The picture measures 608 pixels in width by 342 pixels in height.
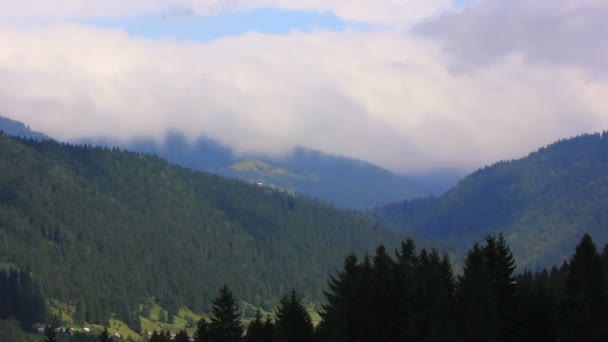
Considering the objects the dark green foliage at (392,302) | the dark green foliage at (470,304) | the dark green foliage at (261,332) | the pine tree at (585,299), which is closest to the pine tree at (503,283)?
the dark green foliage at (470,304)

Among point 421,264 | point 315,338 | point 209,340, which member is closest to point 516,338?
point 421,264

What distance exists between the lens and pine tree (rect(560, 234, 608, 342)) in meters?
80.8

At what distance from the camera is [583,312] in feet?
266

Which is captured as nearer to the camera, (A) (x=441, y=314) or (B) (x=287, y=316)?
(A) (x=441, y=314)

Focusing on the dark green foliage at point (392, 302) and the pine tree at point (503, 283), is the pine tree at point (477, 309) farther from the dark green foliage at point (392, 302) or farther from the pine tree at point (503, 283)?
the pine tree at point (503, 283)

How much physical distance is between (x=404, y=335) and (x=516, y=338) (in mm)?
13156

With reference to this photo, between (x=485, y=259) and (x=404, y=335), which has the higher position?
(x=485, y=259)

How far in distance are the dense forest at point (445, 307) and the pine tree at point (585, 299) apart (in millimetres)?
79

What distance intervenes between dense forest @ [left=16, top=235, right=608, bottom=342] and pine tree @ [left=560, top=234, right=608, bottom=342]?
8 cm

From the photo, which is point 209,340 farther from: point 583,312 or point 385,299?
point 583,312

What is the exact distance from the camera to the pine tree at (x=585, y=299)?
8075cm

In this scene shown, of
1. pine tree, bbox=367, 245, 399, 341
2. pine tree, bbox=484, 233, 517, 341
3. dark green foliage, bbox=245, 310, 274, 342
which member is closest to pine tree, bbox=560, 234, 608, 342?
pine tree, bbox=484, 233, 517, 341

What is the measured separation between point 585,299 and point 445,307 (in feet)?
36.6

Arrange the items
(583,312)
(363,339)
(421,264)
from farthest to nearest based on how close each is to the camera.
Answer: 1. (421,264)
2. (363,339)
3. (583,312)
